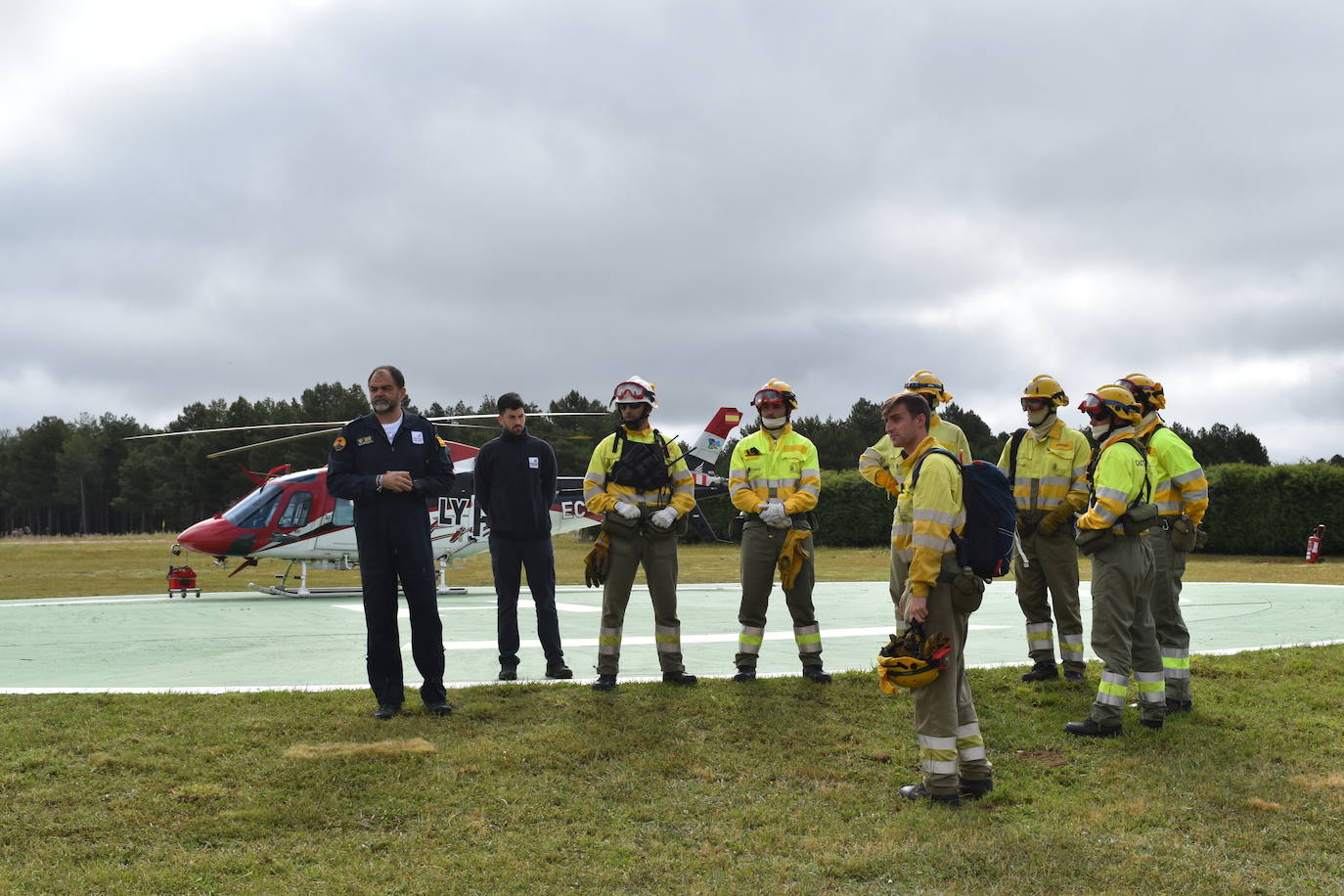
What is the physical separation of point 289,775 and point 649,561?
2.87 meters

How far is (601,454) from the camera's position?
7445 millimetres

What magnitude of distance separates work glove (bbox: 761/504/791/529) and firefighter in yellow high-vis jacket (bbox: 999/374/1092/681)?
62.8 inches

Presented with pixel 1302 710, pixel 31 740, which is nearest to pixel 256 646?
pixel 31 740

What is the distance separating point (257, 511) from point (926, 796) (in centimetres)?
1352

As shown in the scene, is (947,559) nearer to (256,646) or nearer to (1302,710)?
(1302,710)

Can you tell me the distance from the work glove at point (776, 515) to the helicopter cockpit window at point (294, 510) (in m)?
11.0

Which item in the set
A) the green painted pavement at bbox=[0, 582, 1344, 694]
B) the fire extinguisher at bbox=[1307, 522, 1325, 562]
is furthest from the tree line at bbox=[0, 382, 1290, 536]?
the green painted pavement at bbox=[0, 582, 1344, 694]

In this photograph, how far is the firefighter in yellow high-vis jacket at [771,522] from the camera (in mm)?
7344

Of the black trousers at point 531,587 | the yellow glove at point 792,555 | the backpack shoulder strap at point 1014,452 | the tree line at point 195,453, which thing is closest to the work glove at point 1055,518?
the backpack shoulder strap at point 1014,452

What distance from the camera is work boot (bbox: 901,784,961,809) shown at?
505 cm

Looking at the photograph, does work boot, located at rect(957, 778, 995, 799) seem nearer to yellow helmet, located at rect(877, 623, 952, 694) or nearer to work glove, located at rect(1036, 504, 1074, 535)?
yellow helmet, located at rect(877, 623, 952, 694)

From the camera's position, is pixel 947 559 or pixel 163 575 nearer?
pixel 947 559

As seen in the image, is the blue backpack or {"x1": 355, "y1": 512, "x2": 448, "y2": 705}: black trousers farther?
{"x1": 355, "y1": 512, "x2": 448, "y2": 705}: black trousers

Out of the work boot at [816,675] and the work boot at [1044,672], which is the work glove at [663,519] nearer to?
the work boot at [816,675]
